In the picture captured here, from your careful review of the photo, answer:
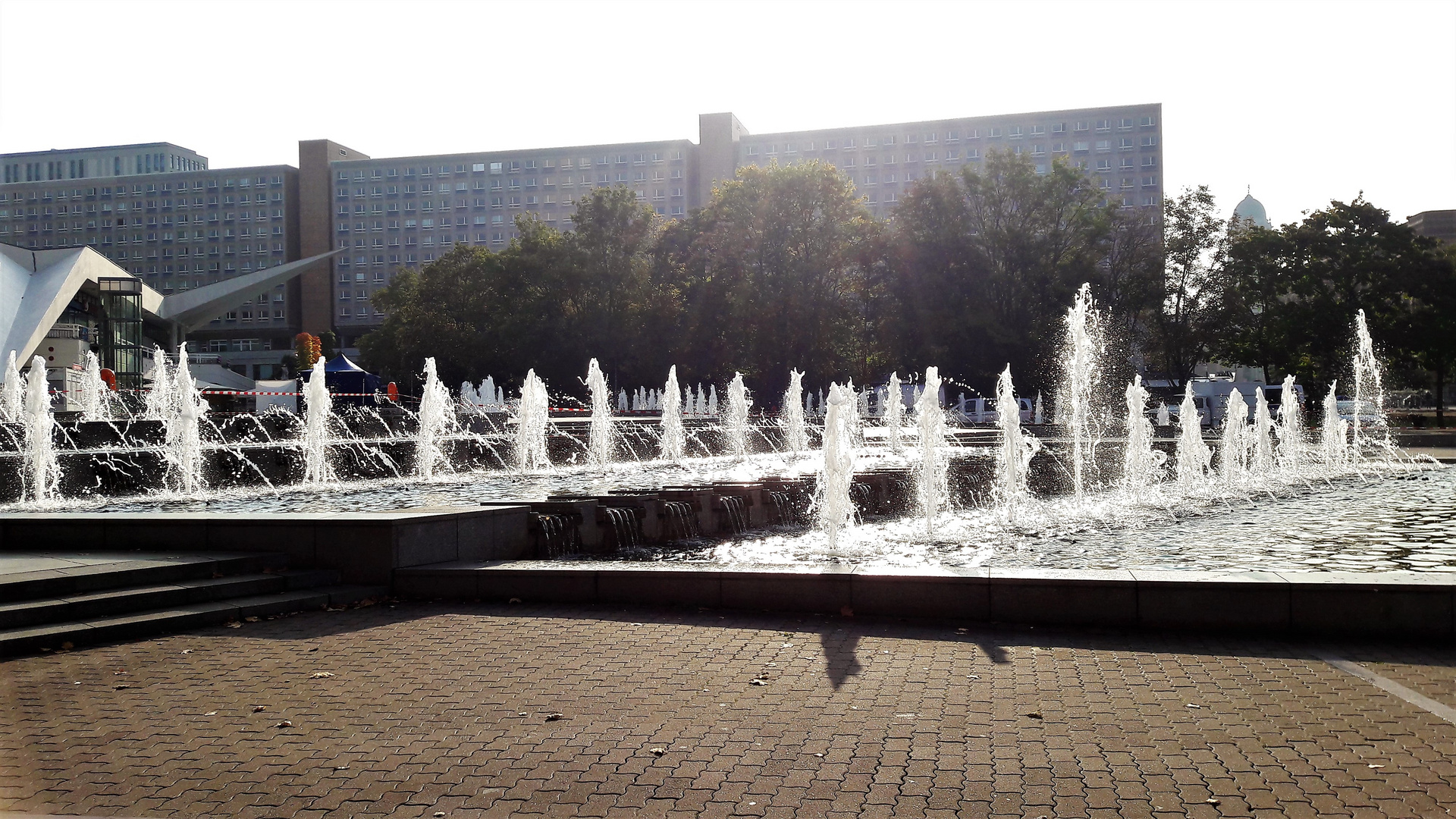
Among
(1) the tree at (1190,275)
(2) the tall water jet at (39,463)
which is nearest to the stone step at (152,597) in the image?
(2) the tall water jet at (39,463)

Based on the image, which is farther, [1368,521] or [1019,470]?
[1019,470]

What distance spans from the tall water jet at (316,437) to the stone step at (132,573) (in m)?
8.83

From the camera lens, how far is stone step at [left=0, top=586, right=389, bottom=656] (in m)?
6.46

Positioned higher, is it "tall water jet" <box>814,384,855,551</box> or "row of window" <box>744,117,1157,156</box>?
"row of window" <box>744,117,1157,156</box>

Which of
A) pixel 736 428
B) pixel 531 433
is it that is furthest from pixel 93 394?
pixel 736 428

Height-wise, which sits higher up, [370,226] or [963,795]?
[370,226]

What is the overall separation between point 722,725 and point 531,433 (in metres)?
17.8

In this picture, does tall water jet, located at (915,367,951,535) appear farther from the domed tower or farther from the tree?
the domed tower

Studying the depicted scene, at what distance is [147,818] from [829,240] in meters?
42.9

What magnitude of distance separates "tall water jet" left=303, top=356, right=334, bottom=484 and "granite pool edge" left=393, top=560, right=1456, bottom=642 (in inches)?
390

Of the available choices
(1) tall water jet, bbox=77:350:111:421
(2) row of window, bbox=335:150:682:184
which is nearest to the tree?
(1) tall water jet, bbox=77:350:111:421

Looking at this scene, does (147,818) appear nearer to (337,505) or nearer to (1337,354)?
(337,505)

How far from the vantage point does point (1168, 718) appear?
16.0ft

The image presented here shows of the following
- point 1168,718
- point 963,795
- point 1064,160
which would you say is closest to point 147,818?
point 963,795
